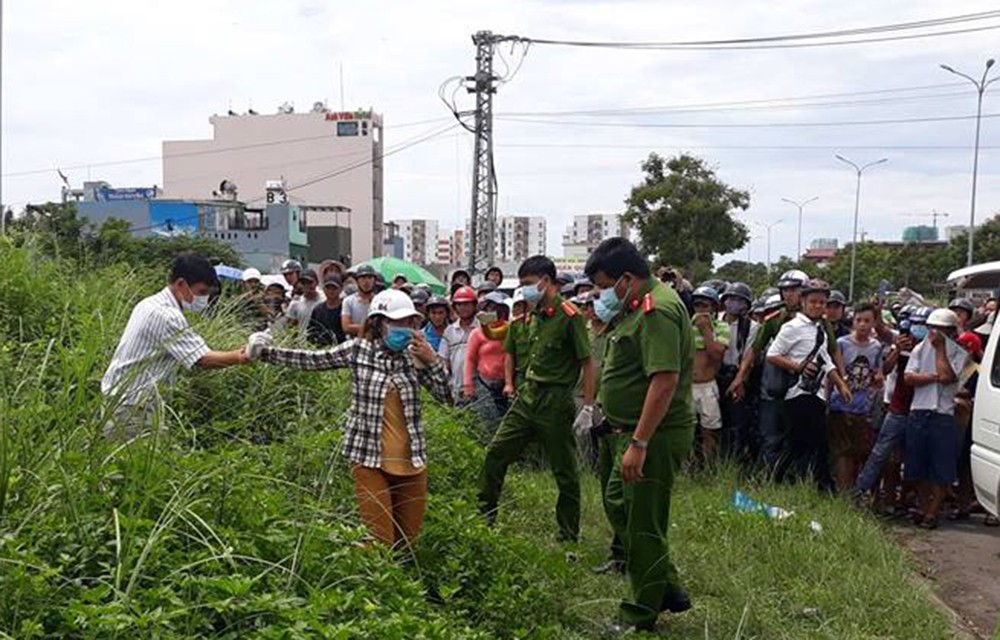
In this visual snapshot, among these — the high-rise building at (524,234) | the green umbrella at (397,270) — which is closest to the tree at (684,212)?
the green umbrella at (397,270)

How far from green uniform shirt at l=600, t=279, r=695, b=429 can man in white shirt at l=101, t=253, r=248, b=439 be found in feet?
5.63

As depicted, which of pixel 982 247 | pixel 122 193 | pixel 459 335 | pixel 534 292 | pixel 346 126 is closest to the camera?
pixel 534 292

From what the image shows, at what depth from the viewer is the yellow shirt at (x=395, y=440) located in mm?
4469

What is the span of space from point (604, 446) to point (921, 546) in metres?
2.61

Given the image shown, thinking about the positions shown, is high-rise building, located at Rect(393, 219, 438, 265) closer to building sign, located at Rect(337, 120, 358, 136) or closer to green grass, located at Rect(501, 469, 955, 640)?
building sign, located at Rect(337, 120, 358, 136)

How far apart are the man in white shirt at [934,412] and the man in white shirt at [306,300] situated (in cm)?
528

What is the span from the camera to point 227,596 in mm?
2830

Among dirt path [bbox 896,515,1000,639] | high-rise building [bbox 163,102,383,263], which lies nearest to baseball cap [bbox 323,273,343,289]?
dirt path [bbox 896,515,1000,639]

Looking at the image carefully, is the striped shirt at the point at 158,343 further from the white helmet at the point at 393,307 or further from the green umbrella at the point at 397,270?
the green umbrella at the point at 397,270

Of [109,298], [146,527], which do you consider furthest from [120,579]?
[109,298]

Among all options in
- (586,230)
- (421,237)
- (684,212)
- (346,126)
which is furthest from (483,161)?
(421,237)

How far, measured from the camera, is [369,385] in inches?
176

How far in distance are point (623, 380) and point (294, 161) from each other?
90.7m

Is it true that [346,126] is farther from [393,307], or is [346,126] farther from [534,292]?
[393,307]
